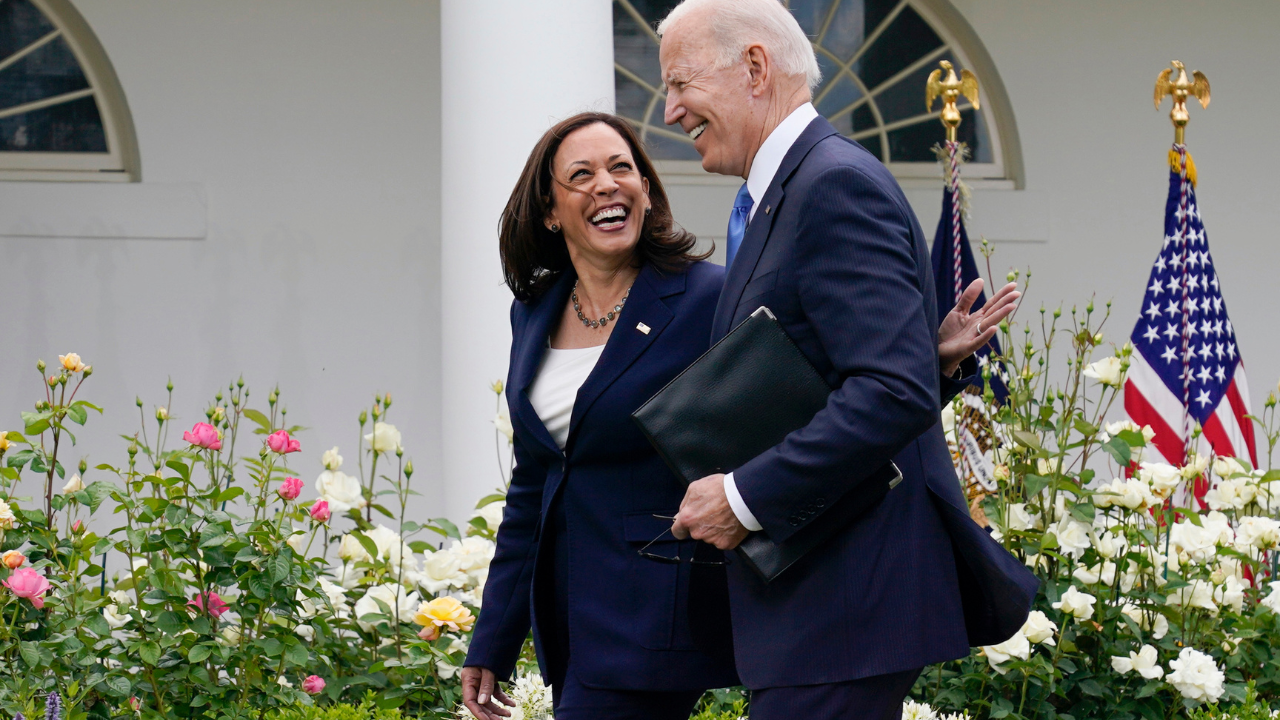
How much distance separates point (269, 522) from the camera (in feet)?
8.84

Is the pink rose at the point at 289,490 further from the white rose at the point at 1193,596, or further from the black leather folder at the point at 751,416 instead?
the white rose at the point at 1193,596

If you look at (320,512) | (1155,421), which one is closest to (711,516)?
(320,512)

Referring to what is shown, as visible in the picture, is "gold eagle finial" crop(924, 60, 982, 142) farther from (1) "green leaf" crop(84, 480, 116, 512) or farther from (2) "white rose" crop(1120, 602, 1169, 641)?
(1) "green leaf" crop(84, 480, 116, 512)

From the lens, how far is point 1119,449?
288cm

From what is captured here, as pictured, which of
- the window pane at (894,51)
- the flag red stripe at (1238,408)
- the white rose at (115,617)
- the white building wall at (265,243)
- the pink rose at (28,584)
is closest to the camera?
the pink rose at (28,584)

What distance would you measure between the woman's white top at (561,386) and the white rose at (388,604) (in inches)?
41.4

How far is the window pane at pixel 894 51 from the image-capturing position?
747 centimetres

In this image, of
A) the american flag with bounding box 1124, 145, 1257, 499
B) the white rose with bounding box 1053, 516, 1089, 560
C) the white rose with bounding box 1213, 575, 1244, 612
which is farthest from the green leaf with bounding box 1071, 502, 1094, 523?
the american flag with bounding box 1124, 145, 1257, 499

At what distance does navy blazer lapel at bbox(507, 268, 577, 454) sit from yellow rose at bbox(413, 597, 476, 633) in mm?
702

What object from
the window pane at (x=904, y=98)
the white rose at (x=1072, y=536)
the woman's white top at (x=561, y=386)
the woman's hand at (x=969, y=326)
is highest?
the window pane at (x=904, y=98)

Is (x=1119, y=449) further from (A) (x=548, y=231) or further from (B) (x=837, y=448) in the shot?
(B) (x=837, y=448)

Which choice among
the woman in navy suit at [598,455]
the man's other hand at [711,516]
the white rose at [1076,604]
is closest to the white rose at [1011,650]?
the white rose at [1076,604]

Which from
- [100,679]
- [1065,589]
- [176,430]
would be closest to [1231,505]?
[1065,589]

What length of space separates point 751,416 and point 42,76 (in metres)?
6.37
